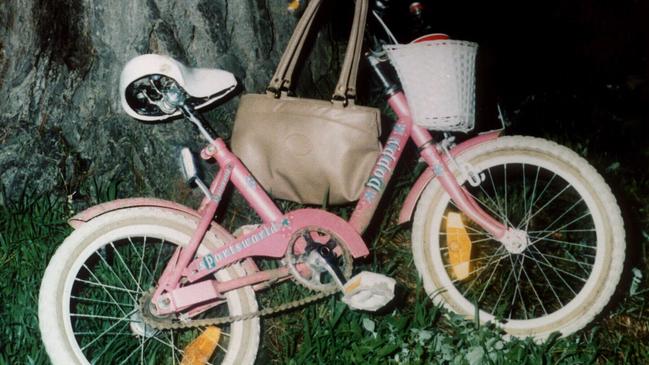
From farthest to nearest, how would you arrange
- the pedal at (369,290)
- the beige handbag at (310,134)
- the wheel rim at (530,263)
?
the wheel rim at (530,263)
the beige handbag at (310,134)
the pedal at (369,290)

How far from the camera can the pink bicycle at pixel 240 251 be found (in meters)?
2.05

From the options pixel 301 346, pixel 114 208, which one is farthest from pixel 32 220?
pixel 301 346

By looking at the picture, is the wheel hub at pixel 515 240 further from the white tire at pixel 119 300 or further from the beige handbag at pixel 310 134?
the white tire at pixel 119 300

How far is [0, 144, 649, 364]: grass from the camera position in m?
2.23

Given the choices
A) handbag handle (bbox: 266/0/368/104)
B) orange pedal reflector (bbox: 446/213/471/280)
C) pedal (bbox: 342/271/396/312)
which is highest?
handbag handle (bbox: 266/0/368/104)

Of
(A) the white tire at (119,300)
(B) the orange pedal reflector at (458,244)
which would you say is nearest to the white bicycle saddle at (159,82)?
(A) the white tire at (119,300)

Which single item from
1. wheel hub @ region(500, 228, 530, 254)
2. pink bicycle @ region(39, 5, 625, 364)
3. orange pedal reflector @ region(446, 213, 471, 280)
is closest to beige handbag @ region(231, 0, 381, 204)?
pink bicycle @ region(39, 5, 625, 364)

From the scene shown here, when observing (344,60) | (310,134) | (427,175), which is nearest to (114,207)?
(310,134)

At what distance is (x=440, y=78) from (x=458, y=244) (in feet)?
2.65

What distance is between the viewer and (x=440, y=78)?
2.04 metres

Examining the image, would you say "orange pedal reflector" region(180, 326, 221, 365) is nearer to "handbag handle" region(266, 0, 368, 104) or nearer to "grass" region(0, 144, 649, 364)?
"grass" region(0, 144, 649, 364)

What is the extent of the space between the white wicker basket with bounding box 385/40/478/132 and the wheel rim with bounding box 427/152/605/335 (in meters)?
0.35

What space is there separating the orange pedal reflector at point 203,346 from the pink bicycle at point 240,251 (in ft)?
0.06

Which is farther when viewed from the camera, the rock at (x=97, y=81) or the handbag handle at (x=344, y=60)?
the rock at (x=97, y=81)
